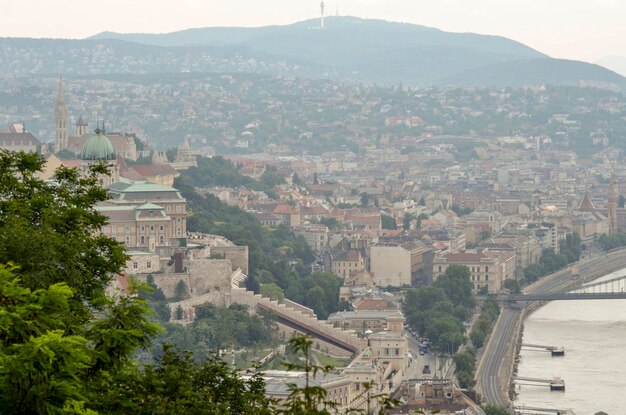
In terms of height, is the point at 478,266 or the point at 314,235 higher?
the point at 314,235

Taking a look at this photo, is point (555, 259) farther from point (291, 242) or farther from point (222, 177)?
point (291, 242)

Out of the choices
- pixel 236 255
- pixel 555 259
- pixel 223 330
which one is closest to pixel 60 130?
pixel 555 259

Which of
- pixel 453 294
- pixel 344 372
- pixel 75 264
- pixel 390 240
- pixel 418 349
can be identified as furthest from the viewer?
pixel 390 240

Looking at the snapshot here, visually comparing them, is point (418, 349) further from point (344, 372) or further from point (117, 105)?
point (117, 105)

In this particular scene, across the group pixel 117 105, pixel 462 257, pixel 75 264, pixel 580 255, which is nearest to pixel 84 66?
pixel 117 105

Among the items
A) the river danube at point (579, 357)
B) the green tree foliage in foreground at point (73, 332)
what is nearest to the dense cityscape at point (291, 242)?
the green tree foliage in foreground at point (73, 332)

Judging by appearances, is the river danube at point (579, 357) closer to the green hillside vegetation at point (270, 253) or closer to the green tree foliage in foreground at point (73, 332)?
Answer: the green hillside vegetation at point (270, 253)
